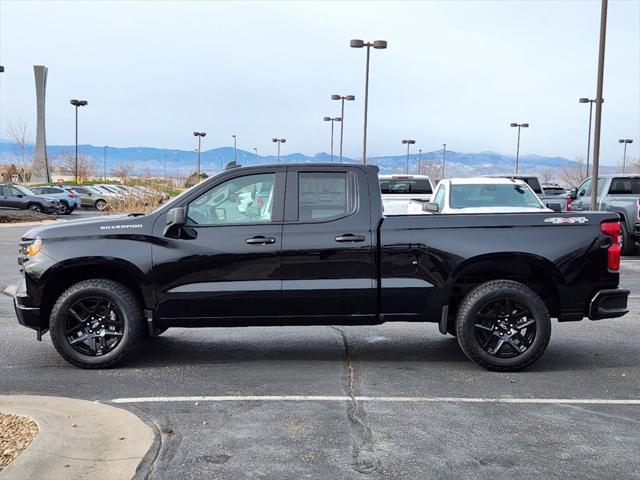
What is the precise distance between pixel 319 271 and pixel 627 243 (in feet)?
41.2

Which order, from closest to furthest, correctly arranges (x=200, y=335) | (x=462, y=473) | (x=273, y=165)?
(x=462, y=473), (x=273, y=165), (x=200, y=335)

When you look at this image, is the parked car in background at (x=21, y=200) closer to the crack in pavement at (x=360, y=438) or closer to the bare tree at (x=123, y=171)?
the bare tree at (x=123, y=171)

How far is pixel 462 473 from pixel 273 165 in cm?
358

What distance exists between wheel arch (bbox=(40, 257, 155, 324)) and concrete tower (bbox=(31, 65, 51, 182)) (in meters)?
71.7

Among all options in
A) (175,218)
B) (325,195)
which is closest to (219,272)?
(175,218)

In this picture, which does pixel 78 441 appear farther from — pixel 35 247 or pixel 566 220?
pixel 566 220

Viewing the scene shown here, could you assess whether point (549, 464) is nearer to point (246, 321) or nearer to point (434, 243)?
point (434, 243)

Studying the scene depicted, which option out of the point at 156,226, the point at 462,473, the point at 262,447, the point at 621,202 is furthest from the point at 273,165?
the point at 621,202

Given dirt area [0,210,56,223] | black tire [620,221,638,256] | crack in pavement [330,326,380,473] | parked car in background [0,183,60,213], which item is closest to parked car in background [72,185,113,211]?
parked car in background [0,183,60,213]

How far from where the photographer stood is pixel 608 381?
252 inches

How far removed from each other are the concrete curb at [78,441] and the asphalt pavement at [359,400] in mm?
177

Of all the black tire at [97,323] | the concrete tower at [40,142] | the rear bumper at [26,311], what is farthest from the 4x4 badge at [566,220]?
the concrete tower at [40,142]

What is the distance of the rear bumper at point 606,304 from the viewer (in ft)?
21.7

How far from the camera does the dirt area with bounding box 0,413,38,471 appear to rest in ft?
14.1
